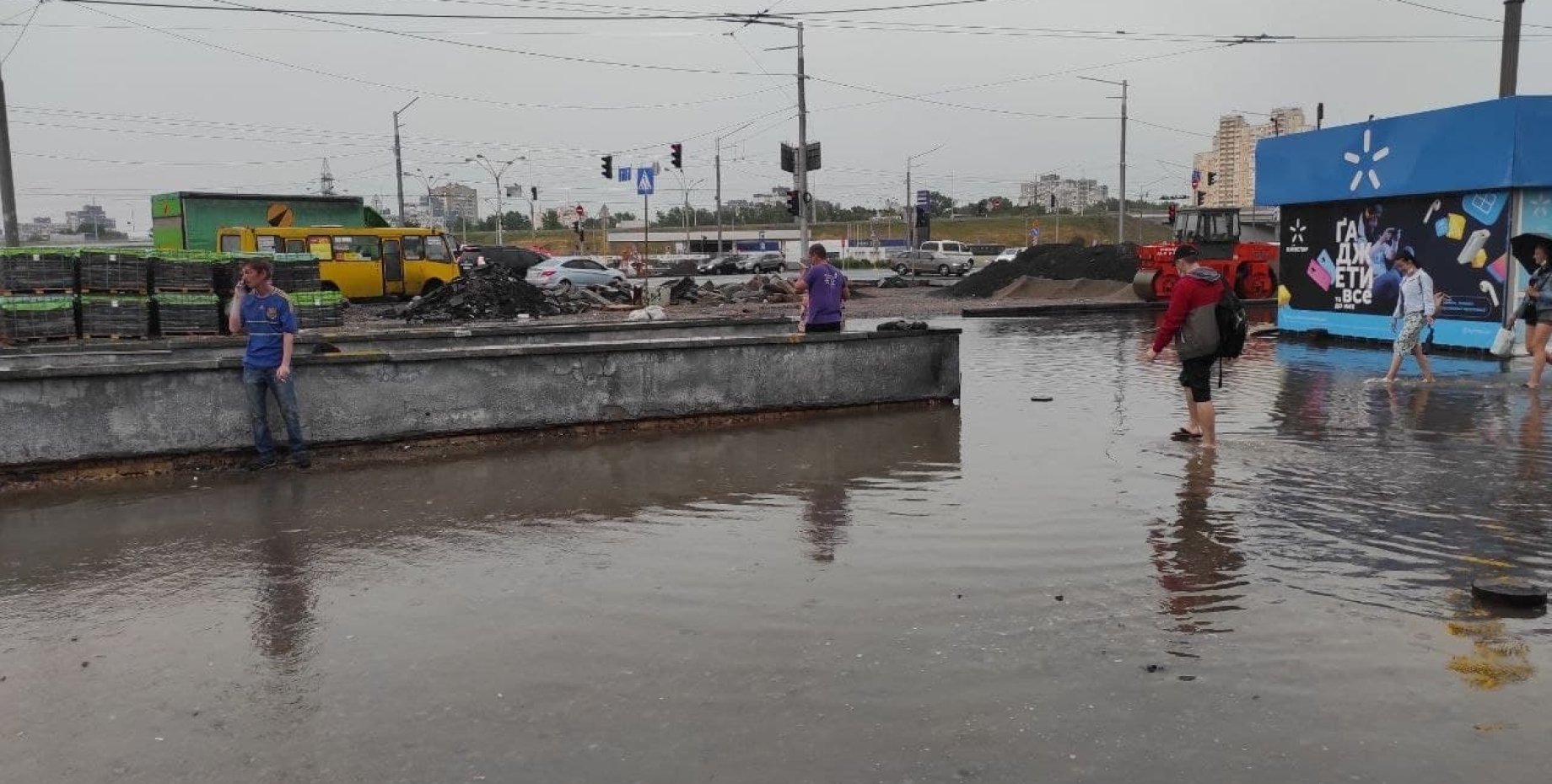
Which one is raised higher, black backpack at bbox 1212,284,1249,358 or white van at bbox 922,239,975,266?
white van at bbox 922,239,975,266

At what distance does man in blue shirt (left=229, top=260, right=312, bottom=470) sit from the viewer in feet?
29.4

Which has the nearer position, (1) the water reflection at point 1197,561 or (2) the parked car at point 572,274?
(1) the water reflection at point 1197,561

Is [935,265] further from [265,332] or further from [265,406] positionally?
[265,332]

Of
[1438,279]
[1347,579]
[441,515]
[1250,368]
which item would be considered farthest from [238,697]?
[1438,279]

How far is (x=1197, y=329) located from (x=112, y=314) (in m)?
14.8

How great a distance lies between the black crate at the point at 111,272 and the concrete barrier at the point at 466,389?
7.96m

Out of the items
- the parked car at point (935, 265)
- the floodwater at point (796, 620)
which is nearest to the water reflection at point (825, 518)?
the floodwater at point (796, 620)

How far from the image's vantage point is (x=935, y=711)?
167 inches

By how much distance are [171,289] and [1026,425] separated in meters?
13.0

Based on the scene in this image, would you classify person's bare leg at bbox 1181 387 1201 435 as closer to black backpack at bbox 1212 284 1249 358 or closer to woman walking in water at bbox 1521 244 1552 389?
black backpack at bbox 1212 284 1249 358

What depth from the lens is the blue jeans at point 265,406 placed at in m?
9.04

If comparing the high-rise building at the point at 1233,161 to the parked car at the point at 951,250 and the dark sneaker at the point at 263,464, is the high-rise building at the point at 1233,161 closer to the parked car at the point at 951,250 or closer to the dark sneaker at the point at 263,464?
the parked car at the point at 951,250

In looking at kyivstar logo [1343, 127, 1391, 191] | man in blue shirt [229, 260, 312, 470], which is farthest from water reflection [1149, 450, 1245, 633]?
kyivstar logo [1343, 127, 1391, 191]

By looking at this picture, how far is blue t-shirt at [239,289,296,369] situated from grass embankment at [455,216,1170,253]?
3940 inches
